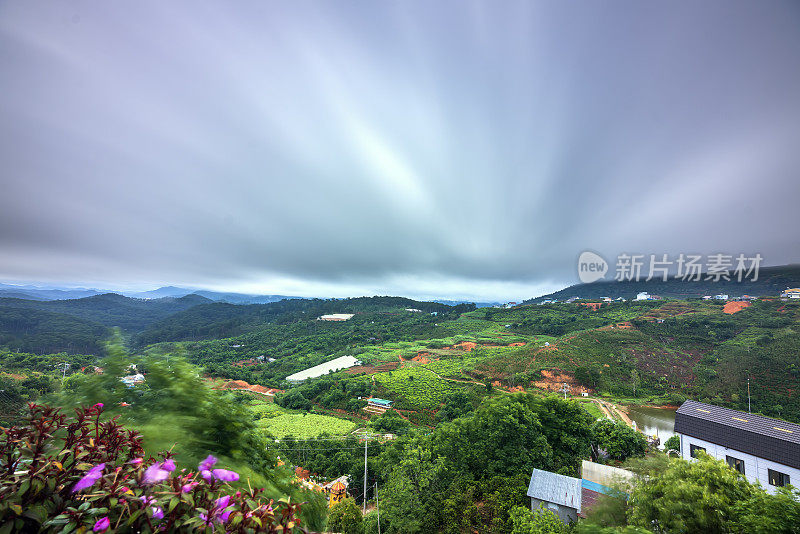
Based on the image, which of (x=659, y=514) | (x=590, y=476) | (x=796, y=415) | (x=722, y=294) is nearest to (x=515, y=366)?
(x=796, y=415)

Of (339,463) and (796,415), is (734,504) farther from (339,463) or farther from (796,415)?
(796,415)

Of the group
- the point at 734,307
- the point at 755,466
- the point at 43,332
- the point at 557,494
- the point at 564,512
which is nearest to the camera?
the point at 564,512

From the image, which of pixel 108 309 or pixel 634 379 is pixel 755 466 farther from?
pixel 108 309

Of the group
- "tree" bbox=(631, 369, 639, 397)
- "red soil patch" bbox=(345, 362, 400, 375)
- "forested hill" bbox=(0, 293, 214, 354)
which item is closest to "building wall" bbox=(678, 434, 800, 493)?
"tree" bbox=(631, 369, 639, 397)

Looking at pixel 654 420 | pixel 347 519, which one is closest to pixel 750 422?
pixel 347 519

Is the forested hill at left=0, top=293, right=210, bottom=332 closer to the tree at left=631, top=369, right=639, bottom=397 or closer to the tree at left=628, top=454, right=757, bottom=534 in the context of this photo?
the tree at left=628, top=454, right=757, bottom=534

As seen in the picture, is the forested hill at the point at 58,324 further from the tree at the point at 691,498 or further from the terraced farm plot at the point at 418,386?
the tree at the point at 691,498

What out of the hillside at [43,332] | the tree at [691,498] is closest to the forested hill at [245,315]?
the hillside at [43,332]
